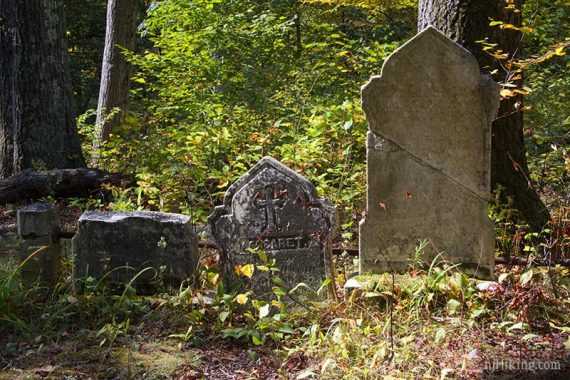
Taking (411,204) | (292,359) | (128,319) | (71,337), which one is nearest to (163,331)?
(128,319)

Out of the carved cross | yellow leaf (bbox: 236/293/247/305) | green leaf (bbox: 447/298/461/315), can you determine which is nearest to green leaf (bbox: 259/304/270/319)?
yellow leaf (bbox: 236/293/247/305)

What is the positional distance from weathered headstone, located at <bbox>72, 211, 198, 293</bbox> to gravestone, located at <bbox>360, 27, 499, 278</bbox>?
1381mm

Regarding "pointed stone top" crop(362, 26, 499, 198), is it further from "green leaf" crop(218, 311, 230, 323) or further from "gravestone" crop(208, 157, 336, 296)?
"green leaf" crop(218, 311, 230, 323)

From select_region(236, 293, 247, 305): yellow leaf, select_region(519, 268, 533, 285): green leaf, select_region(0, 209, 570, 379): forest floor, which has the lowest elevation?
select_region(0, 209, 570, 379): forest floor

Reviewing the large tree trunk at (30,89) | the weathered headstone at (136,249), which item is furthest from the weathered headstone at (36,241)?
the large tree trunk at (30,89)

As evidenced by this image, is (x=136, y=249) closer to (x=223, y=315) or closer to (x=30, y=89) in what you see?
(x=223, y=315)

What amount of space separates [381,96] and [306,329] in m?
1.77

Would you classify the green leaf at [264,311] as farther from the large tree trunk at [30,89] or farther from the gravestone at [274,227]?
the large tree trunk at [30,89]

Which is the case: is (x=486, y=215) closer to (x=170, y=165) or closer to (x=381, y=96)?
(x=381, y=96)

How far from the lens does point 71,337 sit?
15.7 feet

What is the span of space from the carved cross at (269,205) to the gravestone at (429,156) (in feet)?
2.17

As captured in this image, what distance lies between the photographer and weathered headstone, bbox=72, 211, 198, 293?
528 cm

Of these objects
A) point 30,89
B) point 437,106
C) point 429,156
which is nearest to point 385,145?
point 429,156

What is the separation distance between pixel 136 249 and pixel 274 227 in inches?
43.1
